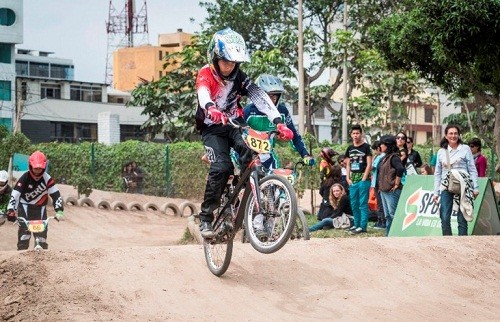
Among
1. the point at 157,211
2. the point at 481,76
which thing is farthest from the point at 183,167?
the point at 481,76

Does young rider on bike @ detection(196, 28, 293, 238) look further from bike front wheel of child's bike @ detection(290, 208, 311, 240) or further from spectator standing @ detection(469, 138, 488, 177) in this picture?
spectator standing @ detection(469, 138, 488, 177)

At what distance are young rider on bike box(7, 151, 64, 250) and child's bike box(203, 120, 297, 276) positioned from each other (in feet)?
14.8

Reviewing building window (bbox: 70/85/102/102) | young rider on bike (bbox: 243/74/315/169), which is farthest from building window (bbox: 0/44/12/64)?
young rider on bike (bbox: 243/74/315/169)

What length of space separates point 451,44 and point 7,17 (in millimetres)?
42529

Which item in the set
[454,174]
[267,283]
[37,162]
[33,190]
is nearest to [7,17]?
[33,190]

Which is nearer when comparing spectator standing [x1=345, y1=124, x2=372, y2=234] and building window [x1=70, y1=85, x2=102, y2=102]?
spectator standing [x1=345, y1=124, x2=372, y2=234]

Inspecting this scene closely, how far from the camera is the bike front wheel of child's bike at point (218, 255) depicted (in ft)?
29.1

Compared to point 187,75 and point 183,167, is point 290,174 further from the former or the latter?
point 187,75

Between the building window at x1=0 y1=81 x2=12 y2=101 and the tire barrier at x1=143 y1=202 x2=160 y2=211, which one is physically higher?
the building window at x1=0 y1=81 x2=12 y2=101

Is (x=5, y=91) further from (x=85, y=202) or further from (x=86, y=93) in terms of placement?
(x=85, y=202)

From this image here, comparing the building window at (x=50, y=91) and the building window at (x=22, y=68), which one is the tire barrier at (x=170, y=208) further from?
the building window at (x=22, y=68)

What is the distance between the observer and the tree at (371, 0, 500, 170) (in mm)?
15617

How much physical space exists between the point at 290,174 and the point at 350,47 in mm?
28799

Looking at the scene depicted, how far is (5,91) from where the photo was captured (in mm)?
53375
